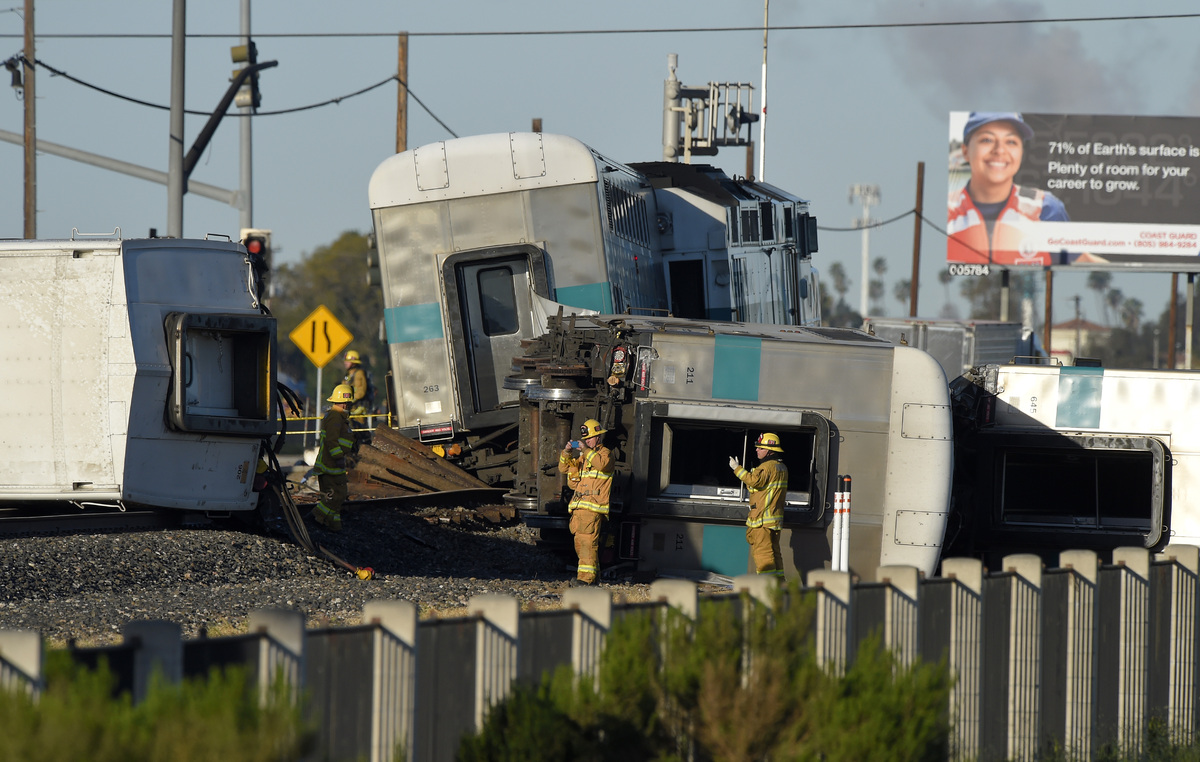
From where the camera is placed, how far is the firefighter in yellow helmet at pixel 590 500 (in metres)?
12.5

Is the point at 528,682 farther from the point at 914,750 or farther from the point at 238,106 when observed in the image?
the point at 238,106

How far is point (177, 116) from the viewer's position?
18.9 metres

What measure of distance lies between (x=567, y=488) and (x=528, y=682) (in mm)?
8512

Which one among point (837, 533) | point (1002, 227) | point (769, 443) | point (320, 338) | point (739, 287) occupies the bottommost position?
point (837, 533)

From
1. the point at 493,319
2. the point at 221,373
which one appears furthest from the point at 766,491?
the point at 493,319

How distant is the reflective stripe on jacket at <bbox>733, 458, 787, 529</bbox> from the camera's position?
1238 centimetres

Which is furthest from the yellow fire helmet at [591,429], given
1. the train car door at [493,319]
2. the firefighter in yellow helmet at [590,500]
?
the train car door at [493,319]

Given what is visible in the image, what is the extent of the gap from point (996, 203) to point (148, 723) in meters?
38.9

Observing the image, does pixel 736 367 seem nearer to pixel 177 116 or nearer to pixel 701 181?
pixel 701 181

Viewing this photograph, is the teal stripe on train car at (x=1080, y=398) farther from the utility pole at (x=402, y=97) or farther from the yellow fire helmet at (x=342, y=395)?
the utility pole at (x=402, y=97)

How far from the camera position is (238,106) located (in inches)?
875

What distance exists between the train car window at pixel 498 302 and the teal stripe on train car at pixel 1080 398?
5.90 m

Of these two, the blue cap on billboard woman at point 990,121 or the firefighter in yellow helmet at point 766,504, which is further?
the blue cap on billboard woman at point 990,121

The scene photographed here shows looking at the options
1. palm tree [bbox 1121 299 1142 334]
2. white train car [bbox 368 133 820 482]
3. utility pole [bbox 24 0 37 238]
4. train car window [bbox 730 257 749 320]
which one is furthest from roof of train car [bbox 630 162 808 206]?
palm tree [bbox 1121 299 1142 334]
